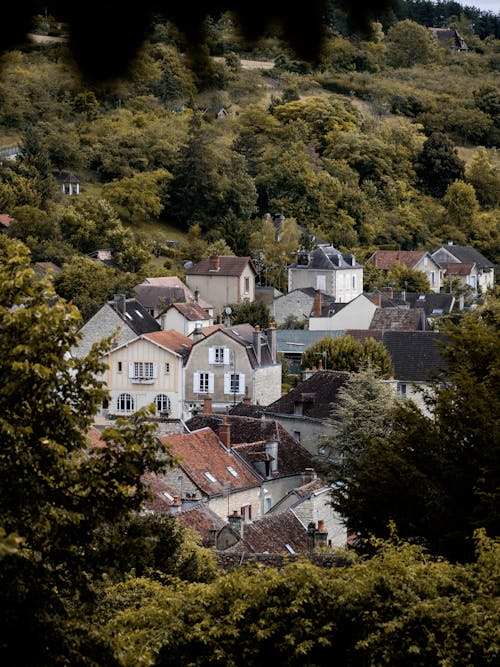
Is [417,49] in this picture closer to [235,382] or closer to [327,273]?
[235,382]

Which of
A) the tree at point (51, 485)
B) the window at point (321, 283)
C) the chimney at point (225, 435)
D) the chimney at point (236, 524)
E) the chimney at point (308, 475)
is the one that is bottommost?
the window at point (321, 283)

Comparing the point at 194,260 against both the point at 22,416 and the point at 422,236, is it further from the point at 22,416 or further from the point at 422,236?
the point at 22,416

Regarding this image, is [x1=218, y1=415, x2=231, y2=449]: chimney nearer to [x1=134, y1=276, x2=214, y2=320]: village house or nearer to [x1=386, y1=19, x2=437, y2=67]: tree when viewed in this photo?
[x1=134, y1=276, x2=214, y2=320]: village house

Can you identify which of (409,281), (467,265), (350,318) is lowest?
(467,265)

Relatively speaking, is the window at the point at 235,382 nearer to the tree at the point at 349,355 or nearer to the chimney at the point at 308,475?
the tree at the point at 349,355

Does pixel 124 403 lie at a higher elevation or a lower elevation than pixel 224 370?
lower

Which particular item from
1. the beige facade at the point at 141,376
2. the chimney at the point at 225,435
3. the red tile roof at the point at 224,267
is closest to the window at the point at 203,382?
the beige facade at the point at 141,376

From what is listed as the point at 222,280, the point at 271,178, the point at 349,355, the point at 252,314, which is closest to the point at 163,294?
the point at 252,314
